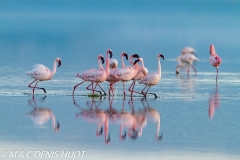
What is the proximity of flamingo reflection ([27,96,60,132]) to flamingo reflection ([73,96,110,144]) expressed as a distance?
1.63 ft

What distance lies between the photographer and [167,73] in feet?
69.9

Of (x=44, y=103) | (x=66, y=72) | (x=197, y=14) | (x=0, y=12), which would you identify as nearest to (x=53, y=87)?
(x=44, y=103)

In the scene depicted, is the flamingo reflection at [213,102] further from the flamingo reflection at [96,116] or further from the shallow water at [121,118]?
the flamingo reflection at [96,116]

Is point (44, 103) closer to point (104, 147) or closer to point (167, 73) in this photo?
point (104, 147)

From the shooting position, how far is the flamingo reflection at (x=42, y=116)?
11589 millimetres

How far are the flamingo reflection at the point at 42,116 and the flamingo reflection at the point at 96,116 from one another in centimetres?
50

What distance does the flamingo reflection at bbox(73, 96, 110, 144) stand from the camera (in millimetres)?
11070

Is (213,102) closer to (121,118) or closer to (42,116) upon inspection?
(121,118)

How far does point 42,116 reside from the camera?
12367 millimetres

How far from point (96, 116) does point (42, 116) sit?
857 millimetres

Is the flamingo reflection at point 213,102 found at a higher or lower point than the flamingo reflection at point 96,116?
higher

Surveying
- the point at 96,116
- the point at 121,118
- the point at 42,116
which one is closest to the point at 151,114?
the point at 121,118

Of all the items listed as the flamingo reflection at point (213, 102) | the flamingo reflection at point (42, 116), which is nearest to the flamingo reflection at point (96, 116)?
the flamingo reflection at point (42, 116)

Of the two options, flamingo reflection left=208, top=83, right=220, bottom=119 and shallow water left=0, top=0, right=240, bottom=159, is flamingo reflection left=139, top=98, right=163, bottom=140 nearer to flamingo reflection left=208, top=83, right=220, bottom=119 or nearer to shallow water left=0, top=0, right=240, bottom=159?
shallow water left=0, top=0, right=240, bottom=159
